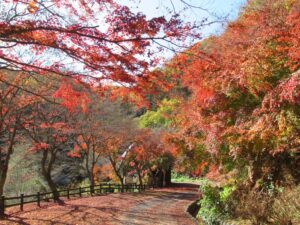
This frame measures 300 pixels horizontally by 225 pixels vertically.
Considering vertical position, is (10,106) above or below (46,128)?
above

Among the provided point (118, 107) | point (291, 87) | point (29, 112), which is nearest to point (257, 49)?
point (291, 87)

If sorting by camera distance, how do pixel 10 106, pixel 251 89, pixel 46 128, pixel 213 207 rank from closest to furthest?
pixel 251 89, pixel 213 207, pixel 10 106, pixel 46 128

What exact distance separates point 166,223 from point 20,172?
1909 centimetres

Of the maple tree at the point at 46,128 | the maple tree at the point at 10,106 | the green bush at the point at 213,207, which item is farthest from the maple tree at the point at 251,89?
the maple tree at the point at 46,128

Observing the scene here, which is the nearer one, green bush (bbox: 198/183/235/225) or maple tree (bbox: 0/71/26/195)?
green bush (bbox: 198/183/235/225)

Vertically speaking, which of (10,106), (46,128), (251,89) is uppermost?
(10,106)

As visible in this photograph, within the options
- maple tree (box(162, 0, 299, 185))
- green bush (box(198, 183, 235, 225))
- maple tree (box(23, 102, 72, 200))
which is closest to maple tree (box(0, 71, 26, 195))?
maple tree (box(23, 102, 72, 200))

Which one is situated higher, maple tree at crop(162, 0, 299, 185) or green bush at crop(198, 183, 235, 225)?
maple tree at crop(162, 0, 299, 185)

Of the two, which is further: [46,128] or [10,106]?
[46,128]

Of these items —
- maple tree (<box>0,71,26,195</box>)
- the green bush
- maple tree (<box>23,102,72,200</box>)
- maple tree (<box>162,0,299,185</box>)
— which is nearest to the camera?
maple tree (<box>162,0,299,185</box>)

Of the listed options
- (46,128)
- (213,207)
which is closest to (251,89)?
(213,207)

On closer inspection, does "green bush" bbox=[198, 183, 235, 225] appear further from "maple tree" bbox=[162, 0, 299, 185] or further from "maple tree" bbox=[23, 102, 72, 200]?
"maple tree" bbox=[23, 102, 72, 200]

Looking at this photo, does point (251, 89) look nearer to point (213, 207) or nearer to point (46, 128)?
point (213, 207)

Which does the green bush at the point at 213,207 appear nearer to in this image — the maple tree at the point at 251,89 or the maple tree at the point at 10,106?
the maple tree at the point at 251,89
